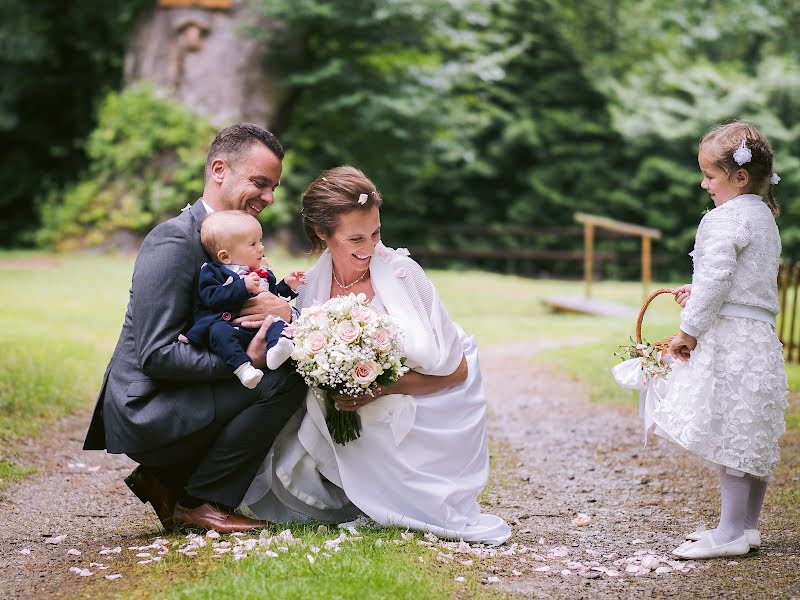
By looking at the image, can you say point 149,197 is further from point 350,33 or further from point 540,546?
point 540,546

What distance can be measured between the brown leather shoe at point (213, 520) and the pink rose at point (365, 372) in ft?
2.83

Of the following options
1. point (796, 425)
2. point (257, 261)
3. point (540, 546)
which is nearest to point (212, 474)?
point (257, 261)

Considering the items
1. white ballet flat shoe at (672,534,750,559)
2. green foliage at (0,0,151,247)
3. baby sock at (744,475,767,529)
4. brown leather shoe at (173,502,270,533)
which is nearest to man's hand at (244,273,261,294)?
brown leather shoe at (173,502,270,533)

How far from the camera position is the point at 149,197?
705 inches

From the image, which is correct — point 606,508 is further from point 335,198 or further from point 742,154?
point 335,198

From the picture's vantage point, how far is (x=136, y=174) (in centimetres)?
1831

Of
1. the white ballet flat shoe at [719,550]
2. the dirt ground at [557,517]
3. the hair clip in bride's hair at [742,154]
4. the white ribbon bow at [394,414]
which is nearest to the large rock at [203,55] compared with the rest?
the dirt ground at [557,517]

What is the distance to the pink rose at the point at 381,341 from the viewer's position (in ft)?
13.3

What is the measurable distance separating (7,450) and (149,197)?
12.2 metres

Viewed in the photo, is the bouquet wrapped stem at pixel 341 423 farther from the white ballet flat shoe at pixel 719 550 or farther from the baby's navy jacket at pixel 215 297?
the white ballet flat shoe at pixel 719 550

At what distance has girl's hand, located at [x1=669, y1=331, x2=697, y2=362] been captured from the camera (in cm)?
421

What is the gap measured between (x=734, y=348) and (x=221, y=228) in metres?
2.19

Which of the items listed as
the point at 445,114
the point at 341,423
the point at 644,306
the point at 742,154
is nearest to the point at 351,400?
the point at 341,423

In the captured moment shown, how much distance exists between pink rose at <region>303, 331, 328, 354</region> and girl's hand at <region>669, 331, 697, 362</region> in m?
1.47
